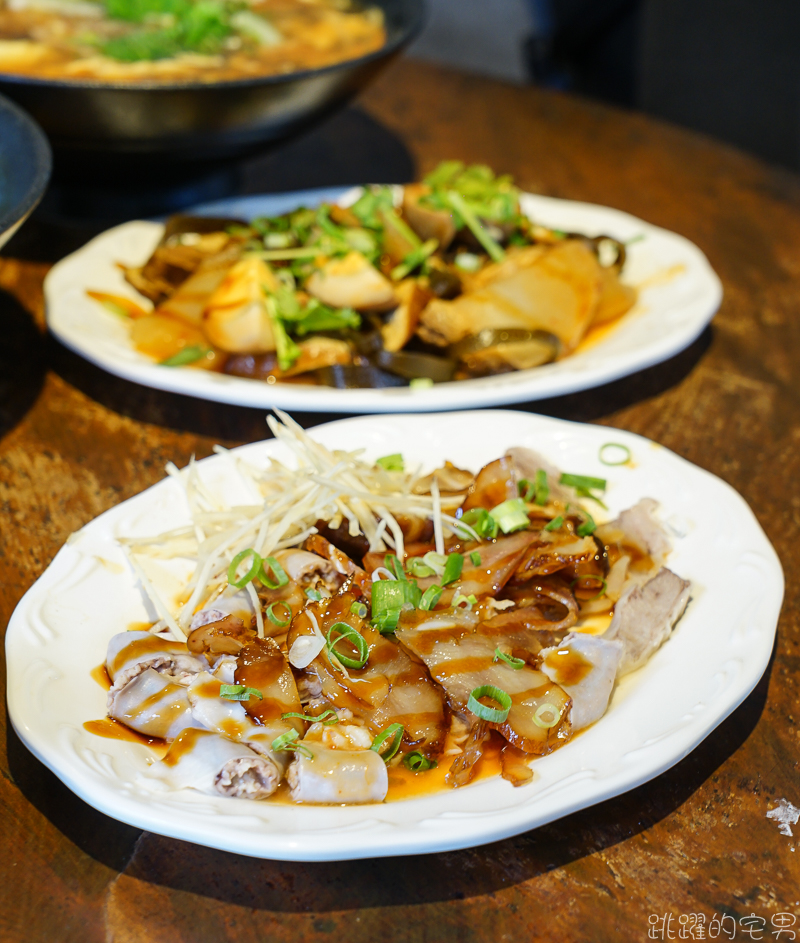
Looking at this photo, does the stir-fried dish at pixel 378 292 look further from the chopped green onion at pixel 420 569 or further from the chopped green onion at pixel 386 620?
the chopped green onion at pixel 386 620

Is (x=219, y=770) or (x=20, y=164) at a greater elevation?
(x=20, y=164)

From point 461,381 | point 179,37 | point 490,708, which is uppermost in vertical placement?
point 179,37

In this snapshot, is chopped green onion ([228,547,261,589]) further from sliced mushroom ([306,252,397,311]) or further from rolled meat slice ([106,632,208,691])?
sliced mushroom ([306,252,397,311])

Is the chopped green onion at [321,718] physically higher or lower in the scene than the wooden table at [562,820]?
higher

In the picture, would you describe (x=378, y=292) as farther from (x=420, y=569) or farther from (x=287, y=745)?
(x=287, y=745)

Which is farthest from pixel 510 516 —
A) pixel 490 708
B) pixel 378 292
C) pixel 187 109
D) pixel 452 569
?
pixel 187 109

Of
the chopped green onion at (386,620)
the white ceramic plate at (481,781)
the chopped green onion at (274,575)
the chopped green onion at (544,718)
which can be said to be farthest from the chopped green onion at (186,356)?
the chopped green onion at (544,718)

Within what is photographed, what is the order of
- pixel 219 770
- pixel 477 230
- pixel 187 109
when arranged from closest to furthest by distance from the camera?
pixel 219 770 → pixel 187 109 → pixel 477 230
